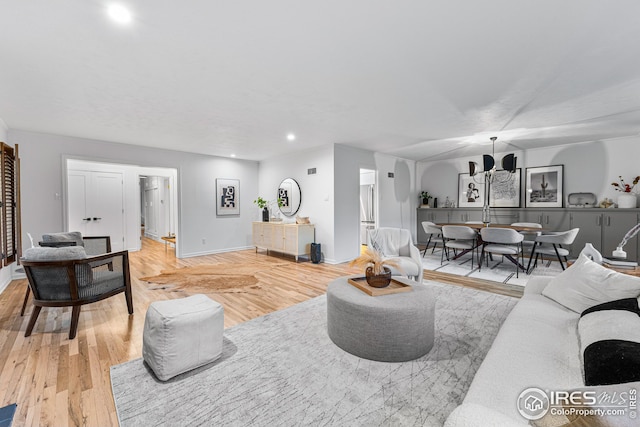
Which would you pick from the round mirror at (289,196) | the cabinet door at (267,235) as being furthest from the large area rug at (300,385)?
the round mirror at (289,196)

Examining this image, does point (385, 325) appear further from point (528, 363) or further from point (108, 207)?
point (108, 207)

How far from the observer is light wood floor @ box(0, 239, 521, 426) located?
5.36 feet

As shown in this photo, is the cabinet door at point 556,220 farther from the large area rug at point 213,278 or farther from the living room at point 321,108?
the large area rug at point 213,278

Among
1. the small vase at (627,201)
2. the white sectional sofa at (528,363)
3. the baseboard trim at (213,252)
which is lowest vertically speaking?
the baseboard trim at (213,252)

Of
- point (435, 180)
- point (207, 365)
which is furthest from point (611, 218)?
point (207, 365)

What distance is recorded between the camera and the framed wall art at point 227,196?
674 centimetres

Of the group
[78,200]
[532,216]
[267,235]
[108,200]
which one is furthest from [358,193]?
[78,200]

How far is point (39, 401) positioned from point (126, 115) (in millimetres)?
3233

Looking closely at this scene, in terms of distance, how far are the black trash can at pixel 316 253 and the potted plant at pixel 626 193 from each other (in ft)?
18.8

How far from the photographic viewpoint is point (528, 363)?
4.38 ft

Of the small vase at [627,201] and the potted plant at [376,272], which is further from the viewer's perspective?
the small vase at [627,201]

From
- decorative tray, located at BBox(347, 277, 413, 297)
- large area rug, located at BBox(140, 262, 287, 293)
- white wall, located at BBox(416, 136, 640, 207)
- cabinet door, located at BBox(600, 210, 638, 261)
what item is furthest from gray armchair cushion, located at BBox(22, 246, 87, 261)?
cabinet door, located at BBox(600, 210, 638, 261)

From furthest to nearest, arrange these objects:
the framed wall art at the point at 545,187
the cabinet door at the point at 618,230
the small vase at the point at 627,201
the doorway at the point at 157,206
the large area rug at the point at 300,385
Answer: the doorway at the point at 157,206 → the framed wall art at the point at 545,187 → the small vase at the point at 627,201 → the cabinet door at the point at 618,230 → the large area rug at the point at 300,385

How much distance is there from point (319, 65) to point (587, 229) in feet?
20.7
